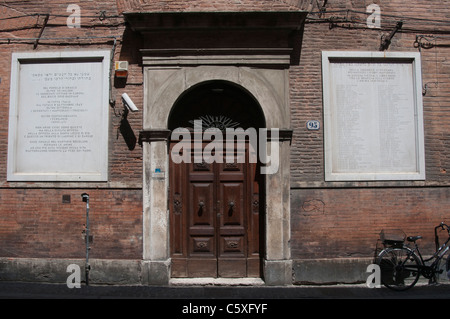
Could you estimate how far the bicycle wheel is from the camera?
6.78 m

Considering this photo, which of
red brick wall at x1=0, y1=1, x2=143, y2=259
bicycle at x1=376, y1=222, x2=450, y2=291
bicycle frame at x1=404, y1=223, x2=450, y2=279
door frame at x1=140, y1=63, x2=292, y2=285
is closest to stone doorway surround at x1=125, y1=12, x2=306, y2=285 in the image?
door frame at x1=140, y1=63, x2=292, y2=285

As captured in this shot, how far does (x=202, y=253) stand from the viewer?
24.0 feet

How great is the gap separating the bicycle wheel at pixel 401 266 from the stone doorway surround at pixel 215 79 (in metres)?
1.79

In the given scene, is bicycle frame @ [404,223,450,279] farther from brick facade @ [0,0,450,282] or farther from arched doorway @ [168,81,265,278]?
arched doorway @ [168,81,265,278]

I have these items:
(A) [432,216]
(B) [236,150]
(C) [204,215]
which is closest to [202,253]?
(C) [204,215]

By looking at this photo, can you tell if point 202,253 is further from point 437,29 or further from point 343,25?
point 437,29

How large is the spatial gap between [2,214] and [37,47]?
3.35 meters

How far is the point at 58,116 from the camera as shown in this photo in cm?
739

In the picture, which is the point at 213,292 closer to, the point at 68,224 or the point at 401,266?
the point at 68,224

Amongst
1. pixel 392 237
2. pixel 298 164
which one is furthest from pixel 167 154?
pixel 392 237

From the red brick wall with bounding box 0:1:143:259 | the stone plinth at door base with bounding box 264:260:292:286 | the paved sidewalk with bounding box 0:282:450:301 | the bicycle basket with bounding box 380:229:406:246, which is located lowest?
the paved sidewalk with bounding box 0:282:450:301

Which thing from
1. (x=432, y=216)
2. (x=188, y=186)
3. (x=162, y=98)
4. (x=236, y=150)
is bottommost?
(x=432, y=216)

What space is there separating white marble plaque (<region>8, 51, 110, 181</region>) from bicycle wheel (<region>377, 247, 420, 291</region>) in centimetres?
564

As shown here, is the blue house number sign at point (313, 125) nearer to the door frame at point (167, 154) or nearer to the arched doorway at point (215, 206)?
the door frame at point (167, 154)
